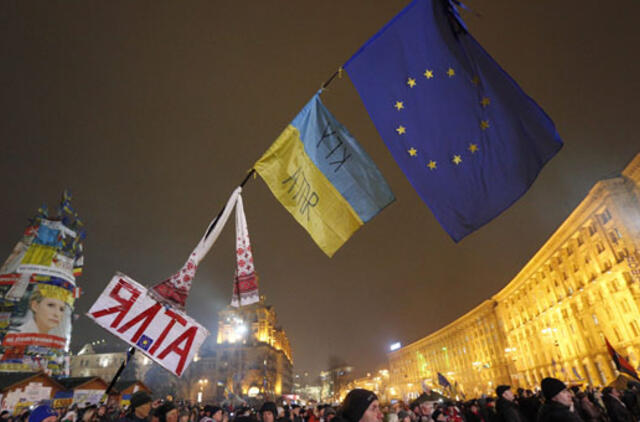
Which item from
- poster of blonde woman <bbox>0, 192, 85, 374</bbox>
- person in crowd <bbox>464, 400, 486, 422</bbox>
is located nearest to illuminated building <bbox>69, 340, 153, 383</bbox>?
poster of blonde woman <bbox>0, 192, 85, 374</bbox>

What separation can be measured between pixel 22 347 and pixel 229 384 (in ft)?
219

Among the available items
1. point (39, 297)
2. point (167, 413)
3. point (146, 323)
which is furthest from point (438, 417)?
point (39, 297)

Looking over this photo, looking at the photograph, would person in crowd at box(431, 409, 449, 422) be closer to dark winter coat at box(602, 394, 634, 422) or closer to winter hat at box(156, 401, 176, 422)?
winter hat at box(156, 401, 176, 422)

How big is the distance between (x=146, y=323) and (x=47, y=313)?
5444 centimetres

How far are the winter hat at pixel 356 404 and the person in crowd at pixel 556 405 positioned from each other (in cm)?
304

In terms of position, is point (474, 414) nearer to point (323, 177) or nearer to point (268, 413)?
point (268, 413)

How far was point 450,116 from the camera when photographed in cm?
686

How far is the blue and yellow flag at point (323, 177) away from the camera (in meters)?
7.12

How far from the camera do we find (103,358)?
105m

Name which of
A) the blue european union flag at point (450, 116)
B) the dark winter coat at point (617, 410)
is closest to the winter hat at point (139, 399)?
the blue european union flag at point (450, 116)

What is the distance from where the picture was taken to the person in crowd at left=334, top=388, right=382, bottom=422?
9.96 feet

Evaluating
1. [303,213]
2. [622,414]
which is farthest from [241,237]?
[622,414]

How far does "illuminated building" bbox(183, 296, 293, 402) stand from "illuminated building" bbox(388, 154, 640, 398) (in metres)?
57.4

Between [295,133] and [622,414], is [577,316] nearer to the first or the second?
[622,414]
